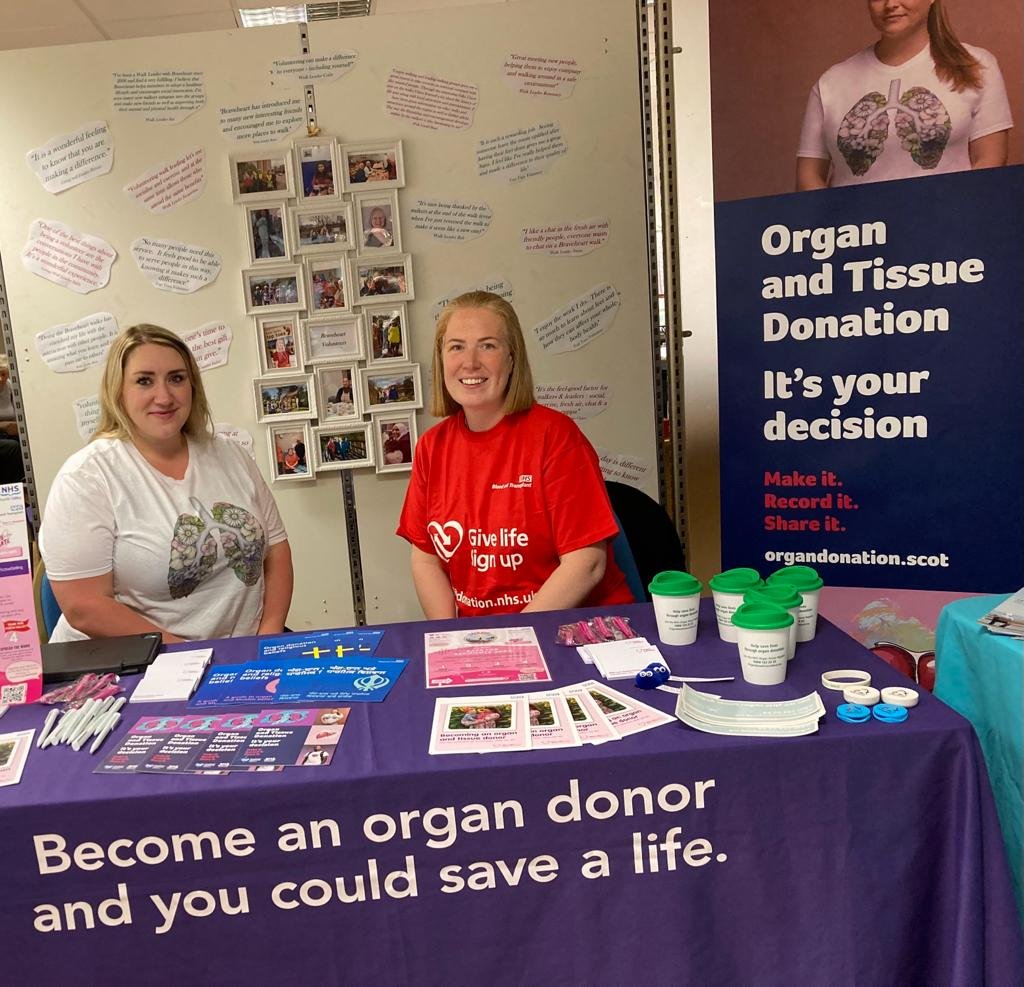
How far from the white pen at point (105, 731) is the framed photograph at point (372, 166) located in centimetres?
211

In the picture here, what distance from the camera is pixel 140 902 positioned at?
43.6 inches

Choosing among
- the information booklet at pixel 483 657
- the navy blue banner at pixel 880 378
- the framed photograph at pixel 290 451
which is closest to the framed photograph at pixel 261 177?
the framed photograph at pixel 290 451

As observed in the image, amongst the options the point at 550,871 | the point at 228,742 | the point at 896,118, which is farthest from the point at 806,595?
the point at 896,118

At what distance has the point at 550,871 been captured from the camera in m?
1.14

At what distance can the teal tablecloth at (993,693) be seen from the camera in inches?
53.2

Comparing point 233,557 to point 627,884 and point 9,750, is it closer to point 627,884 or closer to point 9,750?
point 9,750

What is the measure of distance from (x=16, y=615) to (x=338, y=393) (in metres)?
1.73

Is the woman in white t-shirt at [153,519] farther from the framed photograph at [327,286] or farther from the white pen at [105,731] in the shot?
the framed photograph at [327,286]

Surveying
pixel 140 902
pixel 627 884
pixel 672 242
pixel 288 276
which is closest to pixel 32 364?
pixel 288 276

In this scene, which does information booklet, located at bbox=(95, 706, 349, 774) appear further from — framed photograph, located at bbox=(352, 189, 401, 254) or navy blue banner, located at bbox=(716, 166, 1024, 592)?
framed photograph, located at bbox=(352, 189, 401, 254)

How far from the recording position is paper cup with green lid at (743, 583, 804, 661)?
137 cm

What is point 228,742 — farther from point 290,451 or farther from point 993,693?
point 290,451

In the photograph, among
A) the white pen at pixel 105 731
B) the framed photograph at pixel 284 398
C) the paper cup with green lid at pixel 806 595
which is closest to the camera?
the white pen at pixel 105 731

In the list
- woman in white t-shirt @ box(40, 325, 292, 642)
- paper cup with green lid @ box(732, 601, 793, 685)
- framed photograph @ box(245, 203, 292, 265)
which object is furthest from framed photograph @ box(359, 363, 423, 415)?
paper cup with green lid @ box(732, 601, 793, 685)
